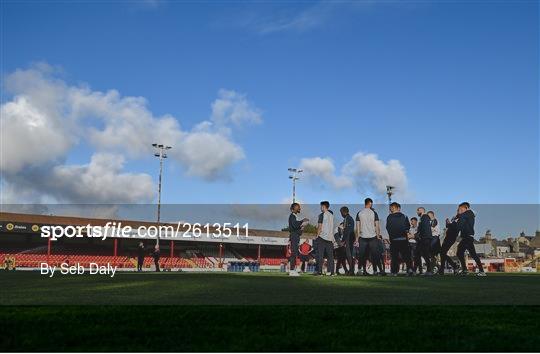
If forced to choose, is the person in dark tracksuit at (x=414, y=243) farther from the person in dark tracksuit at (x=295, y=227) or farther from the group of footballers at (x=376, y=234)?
the person in dark tracksuit at (x=295, y=227)

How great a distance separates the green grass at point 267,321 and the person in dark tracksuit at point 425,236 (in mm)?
8532

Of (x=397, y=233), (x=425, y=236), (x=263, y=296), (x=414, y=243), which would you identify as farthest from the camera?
(x=414, y=243)

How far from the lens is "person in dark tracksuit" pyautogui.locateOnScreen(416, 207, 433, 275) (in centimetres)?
1548

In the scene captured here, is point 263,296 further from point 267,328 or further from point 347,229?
point 347,229

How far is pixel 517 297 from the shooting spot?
6.85 metres

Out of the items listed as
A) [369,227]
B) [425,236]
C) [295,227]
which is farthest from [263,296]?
[425,236]

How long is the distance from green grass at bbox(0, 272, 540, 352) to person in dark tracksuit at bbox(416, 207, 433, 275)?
28.0 feet

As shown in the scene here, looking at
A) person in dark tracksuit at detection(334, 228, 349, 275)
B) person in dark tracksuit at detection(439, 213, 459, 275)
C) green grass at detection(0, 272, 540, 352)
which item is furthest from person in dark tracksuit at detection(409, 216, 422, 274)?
green grass at detection(0, 272, 540, 352)

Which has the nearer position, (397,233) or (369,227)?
(369,227)

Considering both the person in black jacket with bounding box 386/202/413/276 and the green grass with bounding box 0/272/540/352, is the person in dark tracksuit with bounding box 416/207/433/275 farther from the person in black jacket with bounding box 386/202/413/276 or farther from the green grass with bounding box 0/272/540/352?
the green grass with bounding box 0/272/540/352

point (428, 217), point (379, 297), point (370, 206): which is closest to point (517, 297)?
point (379, 297)

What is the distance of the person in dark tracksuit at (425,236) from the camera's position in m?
15.5

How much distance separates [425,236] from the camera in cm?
1559

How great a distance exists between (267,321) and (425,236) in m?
11.9
